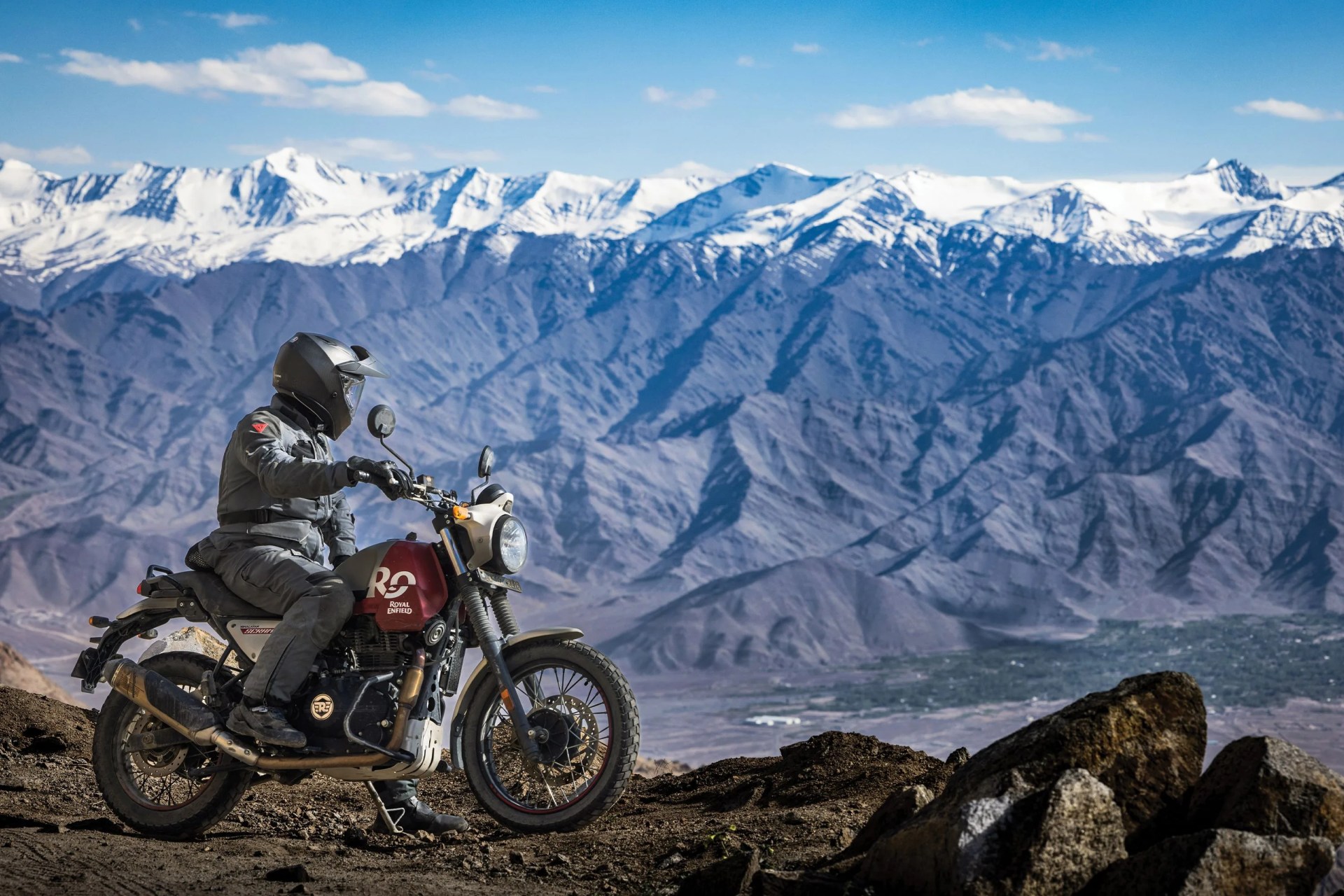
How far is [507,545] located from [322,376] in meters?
1.85

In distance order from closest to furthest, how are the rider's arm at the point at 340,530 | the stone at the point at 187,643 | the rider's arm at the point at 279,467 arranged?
the rider's arm at the point at 279,467, the rider's arm at the point at 340,530, the stone at the point at 187,643

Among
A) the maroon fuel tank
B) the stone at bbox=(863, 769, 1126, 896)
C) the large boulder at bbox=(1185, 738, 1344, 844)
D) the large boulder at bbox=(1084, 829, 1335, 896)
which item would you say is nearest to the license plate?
the maroon fuel tank

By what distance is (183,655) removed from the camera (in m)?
9.36

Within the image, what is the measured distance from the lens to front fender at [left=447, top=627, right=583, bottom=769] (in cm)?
841

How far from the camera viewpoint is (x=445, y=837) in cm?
891

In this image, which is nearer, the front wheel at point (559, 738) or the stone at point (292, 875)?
the stone at point (292, 875)

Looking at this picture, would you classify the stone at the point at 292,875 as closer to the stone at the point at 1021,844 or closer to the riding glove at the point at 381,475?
the riding glove at the point at 381,475

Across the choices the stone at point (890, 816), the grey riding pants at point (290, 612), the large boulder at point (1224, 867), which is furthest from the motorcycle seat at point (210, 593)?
the large boulder at point (1224, 867)

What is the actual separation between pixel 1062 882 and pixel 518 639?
3497 mm

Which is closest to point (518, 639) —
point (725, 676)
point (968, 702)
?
point (968, 702)

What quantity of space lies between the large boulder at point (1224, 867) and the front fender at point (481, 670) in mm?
3296

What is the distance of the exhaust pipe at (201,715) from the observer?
8.34 metres

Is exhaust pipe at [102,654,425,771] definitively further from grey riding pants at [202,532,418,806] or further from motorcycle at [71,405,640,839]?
grey riding pants at [202,532,418,806]

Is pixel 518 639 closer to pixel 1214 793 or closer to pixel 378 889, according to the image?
pixel 378 889
